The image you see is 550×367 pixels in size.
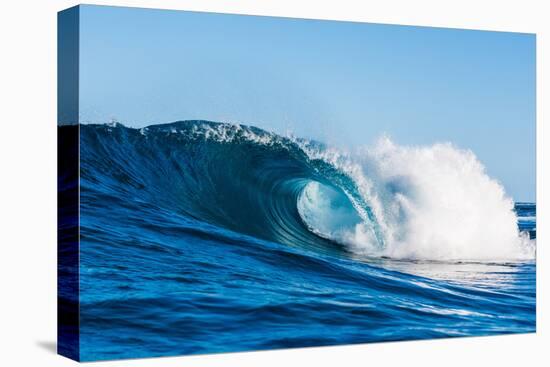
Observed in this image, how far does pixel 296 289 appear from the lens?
10.6m

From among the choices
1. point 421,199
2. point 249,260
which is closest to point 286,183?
point 421,199

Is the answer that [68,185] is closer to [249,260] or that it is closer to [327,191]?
[249,260]

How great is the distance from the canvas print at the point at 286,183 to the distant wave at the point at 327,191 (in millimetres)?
22

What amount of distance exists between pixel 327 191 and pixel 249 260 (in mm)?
1902

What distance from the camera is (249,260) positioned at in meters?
10.6

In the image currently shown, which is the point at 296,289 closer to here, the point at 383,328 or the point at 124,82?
the point at 383,328

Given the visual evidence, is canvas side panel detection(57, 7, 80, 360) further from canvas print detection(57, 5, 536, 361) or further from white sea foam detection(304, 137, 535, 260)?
white sea foam detection(304, 137, 535, 260)

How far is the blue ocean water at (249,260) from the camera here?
9.73m

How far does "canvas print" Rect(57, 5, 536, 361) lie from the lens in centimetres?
978

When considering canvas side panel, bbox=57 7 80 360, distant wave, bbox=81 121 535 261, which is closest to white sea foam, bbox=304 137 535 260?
distant wave, bbox=81 121 535 261

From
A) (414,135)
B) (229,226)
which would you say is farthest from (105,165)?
(414,135)

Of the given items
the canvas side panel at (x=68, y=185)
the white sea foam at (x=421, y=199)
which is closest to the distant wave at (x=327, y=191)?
the white sea foam at (x=421, y=199)

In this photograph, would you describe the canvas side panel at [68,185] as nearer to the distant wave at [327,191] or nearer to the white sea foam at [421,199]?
the distant wave at [327,191]

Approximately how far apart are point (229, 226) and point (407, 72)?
2530 mm
